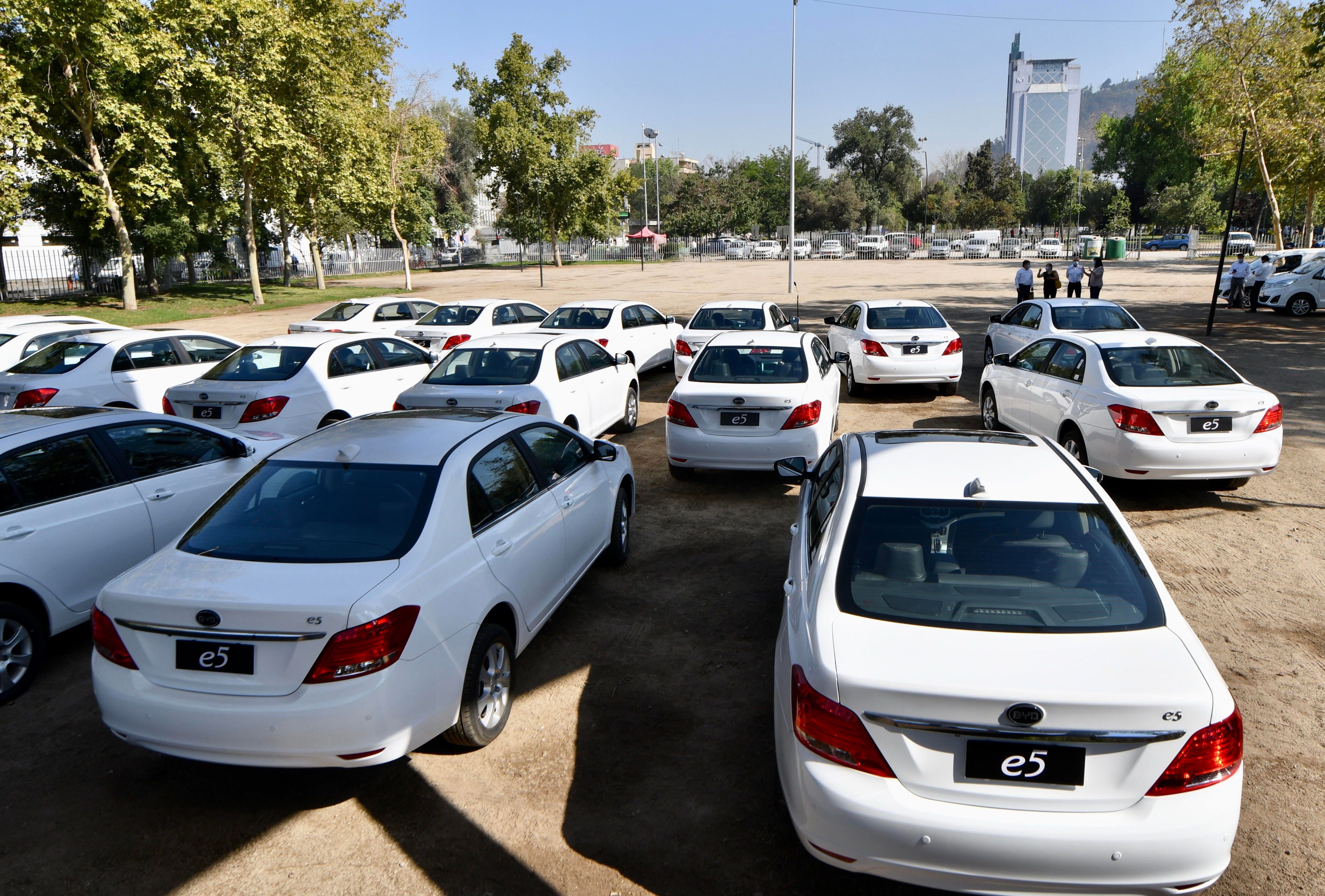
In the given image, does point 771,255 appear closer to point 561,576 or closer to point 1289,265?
point 1289,265

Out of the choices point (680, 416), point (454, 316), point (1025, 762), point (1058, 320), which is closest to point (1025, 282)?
point (1058, 320)

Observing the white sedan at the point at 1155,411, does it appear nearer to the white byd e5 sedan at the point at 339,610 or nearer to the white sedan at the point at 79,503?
the white byd e5 sedan at the point at 339,610

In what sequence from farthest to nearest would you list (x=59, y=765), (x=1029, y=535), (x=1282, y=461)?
1. (x=1282, y=461)
2. (x=59, y=765)
3. (x=1029, y=535)

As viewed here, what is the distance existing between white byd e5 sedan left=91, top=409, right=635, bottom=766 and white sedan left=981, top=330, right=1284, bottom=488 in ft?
19.1

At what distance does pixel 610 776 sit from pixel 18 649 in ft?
12.3

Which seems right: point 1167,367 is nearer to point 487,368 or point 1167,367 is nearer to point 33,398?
point 487,368

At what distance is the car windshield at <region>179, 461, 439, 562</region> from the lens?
4.16m

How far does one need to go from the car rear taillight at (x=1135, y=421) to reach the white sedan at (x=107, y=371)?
10.6m

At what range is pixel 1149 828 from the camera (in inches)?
111

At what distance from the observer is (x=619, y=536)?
6.96 m

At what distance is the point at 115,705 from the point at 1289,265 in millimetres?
33758

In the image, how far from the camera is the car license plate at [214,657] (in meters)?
3.73

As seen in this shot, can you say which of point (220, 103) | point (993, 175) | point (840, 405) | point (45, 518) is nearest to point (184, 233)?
point (220, 103)

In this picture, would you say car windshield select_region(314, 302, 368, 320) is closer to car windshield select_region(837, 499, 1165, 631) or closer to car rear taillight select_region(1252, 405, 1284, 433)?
car rear taillight select_region(1252, 405, 1284, 433)
